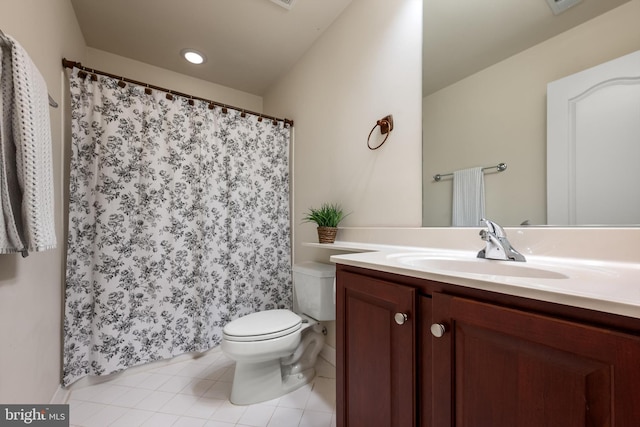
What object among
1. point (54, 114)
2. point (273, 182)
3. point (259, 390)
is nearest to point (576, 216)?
point (259, 390)

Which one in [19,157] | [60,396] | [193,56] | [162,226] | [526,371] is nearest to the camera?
[526,371]

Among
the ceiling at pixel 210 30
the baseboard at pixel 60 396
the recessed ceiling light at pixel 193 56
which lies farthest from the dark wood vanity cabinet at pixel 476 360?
the recessed ceiling light at pixel 193 56

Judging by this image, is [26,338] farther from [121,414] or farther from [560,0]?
[560,0]

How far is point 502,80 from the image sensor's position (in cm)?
99

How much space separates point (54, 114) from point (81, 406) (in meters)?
1.53

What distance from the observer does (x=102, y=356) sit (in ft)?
4.90

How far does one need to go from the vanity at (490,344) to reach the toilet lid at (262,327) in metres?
0.53

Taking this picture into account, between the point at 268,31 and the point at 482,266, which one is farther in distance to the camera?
the point at 268,31

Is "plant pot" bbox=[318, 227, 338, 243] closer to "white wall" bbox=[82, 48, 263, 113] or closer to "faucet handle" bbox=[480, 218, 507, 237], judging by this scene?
"faucet handle" bbox=[480, 218, 507, 237]

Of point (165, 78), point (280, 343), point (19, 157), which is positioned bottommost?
point (280, 343)

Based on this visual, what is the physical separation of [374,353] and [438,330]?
0.28m

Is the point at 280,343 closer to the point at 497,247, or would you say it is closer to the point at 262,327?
the point at 262,327

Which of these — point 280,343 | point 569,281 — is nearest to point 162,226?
point 280,343

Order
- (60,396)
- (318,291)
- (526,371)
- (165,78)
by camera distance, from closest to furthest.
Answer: (526,371), (60,396), (318,291), (165,78)
